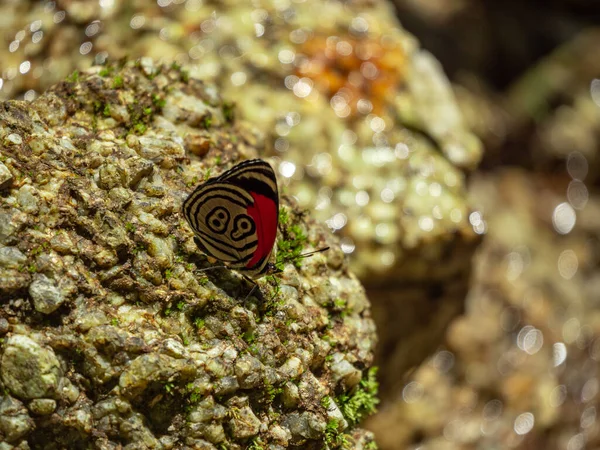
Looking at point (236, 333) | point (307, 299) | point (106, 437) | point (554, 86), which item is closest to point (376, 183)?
point (307, 299)

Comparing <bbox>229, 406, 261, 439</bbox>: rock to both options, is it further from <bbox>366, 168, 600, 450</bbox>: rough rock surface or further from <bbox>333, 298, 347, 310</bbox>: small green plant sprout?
<bbox>366, 168, 600, 450</bbox>: rough rock surface

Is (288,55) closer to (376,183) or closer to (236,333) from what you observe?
(376,183)

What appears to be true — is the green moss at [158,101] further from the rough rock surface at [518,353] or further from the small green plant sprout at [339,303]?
the rough rock surface at [518,353]

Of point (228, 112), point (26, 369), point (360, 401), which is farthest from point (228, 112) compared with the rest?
point (26, 369)

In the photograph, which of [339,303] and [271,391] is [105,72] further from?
[271,391]

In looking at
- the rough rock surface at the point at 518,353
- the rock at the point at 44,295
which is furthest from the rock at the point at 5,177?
the rough rock surface at the point at 518,353

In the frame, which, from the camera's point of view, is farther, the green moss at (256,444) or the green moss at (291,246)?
the green moss at (291,246)
